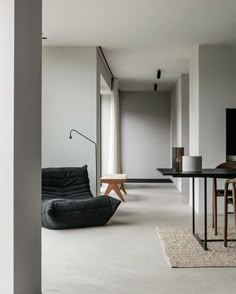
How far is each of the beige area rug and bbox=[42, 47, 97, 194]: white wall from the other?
6.60 feet

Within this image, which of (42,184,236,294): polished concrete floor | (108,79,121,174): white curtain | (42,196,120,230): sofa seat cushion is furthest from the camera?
(108,79,121,174): white curtain

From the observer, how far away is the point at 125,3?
4.34m

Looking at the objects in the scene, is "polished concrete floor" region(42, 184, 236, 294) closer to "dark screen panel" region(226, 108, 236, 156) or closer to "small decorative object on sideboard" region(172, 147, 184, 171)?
"small decorative object on sideboard" region(172, 147, 184, 171)

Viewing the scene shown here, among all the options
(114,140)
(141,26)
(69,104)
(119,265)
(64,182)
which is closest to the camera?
(119,265)

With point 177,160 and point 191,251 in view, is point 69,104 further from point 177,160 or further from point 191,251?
point 191,251

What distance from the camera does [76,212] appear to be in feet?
15.5

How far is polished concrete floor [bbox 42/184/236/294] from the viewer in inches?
111

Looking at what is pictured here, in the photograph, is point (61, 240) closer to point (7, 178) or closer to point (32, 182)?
point (32, 182)

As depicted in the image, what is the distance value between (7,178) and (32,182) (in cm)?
36

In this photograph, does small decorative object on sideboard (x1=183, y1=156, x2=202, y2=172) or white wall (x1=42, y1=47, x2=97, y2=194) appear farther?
white wall (x1=42, y1=47, x2=97, y2=194)

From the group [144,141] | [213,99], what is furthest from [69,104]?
[144,141]

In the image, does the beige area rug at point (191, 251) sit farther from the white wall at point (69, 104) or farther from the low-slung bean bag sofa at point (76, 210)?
the white wall at point (69, 104)

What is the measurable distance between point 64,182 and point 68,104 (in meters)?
1.25

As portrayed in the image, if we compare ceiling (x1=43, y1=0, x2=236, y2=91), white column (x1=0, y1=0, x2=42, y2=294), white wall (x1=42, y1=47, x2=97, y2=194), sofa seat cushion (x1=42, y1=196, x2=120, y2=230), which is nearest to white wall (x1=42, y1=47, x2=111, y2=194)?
white wall (x1=42, y1=47, x2=97, y2=194)
